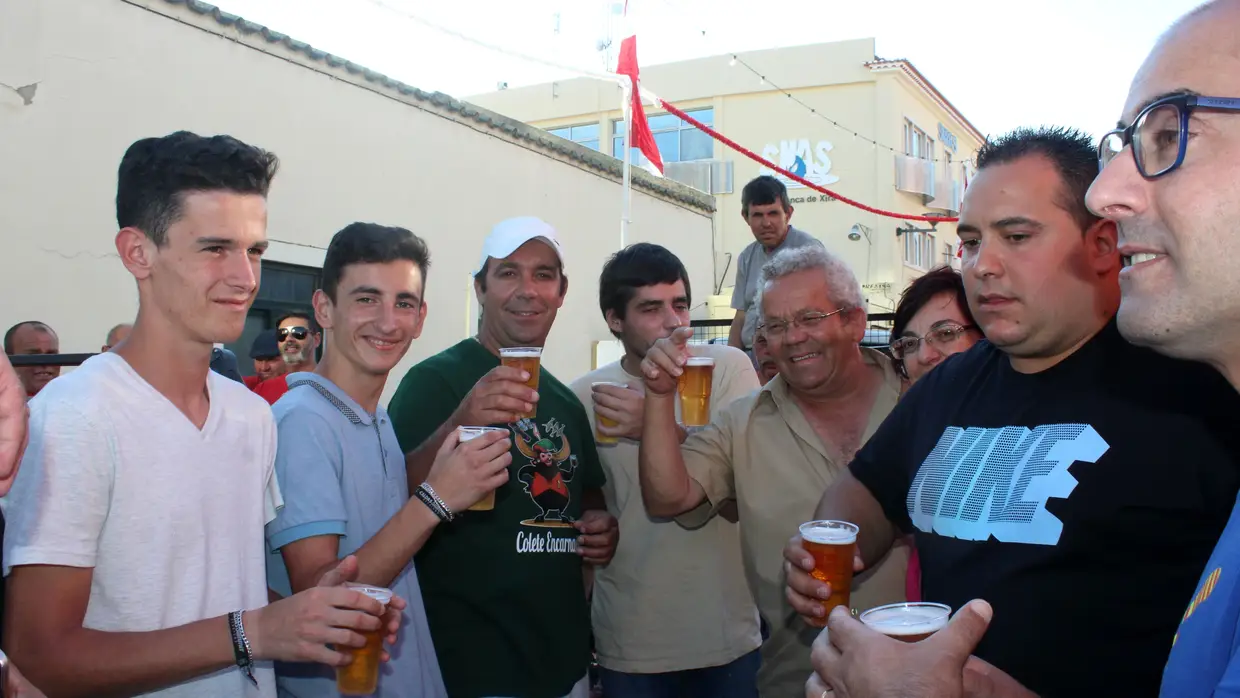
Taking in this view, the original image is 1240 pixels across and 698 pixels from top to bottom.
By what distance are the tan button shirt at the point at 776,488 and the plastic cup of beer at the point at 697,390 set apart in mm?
101

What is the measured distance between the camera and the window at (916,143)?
78.7ft

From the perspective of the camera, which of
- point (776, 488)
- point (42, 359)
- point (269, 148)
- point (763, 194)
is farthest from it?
point (269, 148)

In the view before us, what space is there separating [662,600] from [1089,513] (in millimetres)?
1835

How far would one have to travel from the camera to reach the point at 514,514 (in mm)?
2828

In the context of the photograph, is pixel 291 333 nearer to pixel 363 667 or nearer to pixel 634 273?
pixel 634 273

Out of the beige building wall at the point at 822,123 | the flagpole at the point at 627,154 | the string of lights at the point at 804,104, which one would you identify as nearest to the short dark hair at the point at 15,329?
the flagpole at the point at 627,154

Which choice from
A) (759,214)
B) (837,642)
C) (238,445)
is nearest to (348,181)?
(759,214)

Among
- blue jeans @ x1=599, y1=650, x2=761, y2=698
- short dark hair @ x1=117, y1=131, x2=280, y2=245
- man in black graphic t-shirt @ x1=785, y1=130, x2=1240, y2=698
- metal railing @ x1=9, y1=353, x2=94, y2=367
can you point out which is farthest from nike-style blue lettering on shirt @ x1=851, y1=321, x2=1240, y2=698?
metal railing @ x1=9, y1=353, x2=94, y2=367

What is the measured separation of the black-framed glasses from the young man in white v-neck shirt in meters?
1.81

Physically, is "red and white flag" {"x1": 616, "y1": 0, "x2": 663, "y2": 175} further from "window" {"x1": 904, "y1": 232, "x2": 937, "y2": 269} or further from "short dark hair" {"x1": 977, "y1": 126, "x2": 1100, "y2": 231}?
"window" {"x1": 904, "y1": 232, "x2": 937, "y2": 269}

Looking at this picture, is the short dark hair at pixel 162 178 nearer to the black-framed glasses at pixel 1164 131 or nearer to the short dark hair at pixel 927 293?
the black-framed glasses at pixel 1164 131

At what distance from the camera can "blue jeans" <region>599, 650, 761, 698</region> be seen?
328 centimetres

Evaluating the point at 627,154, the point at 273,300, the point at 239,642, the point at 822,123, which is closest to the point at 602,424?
the point at 239,642

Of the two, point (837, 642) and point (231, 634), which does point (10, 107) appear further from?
point (837, 642)
